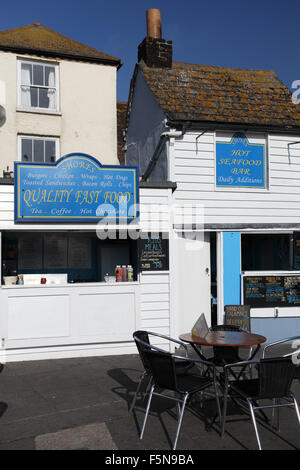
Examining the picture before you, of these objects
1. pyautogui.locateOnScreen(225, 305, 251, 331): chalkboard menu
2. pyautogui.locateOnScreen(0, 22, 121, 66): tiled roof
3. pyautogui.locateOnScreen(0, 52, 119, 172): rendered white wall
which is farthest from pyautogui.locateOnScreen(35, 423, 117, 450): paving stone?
pyautogui.locateOnScreen(0, 22, 121, 66): tiled roof

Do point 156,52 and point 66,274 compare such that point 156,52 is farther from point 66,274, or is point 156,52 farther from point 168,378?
point 168,378

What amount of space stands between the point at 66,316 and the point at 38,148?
618 centimetres

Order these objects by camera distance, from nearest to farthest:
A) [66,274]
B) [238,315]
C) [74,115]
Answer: [66,274]
[238,315]
[74,115]

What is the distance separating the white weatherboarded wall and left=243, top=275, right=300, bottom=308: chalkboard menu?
1.34 meters

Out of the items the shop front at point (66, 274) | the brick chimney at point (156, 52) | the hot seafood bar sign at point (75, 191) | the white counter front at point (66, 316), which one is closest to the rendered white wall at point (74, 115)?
the brick chimney at point (156, 52)

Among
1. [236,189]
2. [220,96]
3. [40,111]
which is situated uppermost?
[40,111]

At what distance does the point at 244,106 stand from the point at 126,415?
8.13 m

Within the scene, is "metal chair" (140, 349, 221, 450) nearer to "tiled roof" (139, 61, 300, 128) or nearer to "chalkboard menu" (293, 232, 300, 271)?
"chalkboard menu" (293, 232, 300, 271)

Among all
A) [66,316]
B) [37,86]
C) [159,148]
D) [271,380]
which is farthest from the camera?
[37,86]

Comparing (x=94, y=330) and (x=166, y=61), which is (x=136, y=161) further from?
(x=94, y=330)

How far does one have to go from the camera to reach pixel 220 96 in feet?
37.4

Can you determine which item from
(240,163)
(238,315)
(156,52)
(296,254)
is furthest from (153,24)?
(238,315)

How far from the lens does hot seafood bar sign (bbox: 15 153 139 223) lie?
851cm
